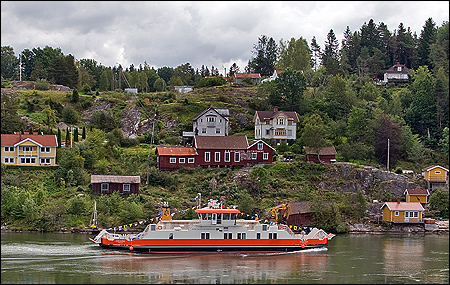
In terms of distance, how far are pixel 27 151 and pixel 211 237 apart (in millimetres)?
30798

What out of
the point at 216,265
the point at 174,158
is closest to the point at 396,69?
the point at 174,158

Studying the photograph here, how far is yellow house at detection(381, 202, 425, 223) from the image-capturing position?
2532 inches

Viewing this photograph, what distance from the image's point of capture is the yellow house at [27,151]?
69.9 metres

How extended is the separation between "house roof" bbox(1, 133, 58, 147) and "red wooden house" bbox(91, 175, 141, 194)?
991 cm

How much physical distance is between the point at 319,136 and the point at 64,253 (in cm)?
4110

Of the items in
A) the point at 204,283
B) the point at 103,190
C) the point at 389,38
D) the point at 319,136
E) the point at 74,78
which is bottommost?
the point at 204,283

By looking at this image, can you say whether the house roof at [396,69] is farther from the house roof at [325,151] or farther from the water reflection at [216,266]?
the water reflection at [216,266]

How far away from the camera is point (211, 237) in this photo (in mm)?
49625

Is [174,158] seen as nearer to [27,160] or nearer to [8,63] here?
[27,160]

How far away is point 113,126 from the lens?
91.9 metres

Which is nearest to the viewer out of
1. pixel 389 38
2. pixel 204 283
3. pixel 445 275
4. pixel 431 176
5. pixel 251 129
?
pixel 204 283

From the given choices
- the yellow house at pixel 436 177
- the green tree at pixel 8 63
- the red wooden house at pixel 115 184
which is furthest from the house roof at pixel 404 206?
the green tree at pixel 8 63

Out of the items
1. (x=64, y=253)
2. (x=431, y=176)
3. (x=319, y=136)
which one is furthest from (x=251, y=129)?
(x=64, y=253)

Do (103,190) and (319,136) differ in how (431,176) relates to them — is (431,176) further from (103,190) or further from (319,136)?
(103,190)
